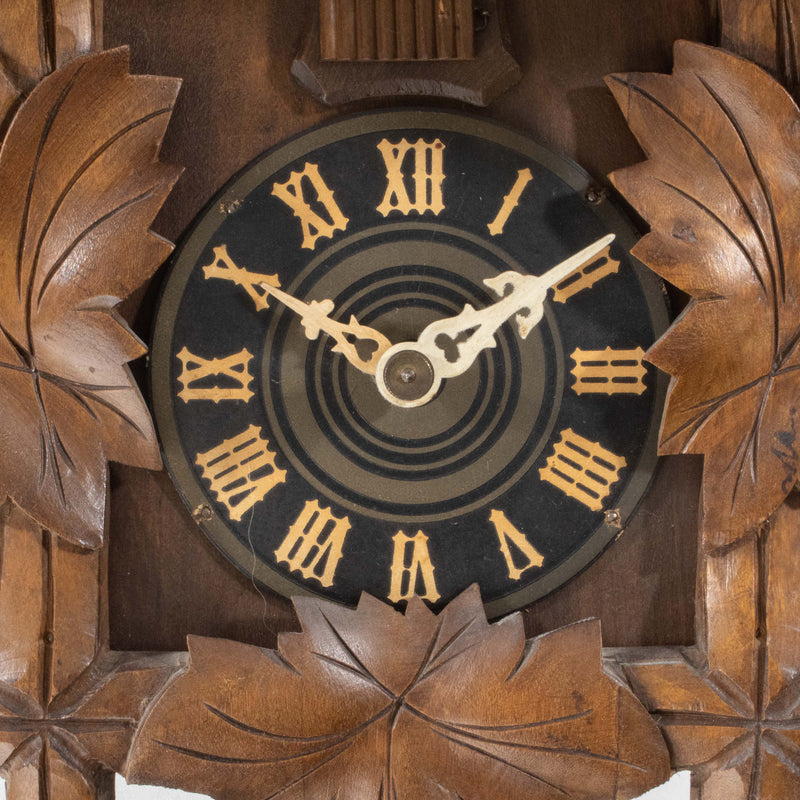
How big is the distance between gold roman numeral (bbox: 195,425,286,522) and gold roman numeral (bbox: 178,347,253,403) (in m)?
0.04

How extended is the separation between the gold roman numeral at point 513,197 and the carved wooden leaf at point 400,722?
39cm

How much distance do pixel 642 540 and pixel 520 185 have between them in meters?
0.38

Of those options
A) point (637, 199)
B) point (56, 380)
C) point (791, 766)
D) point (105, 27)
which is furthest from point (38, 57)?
point (791, 766)

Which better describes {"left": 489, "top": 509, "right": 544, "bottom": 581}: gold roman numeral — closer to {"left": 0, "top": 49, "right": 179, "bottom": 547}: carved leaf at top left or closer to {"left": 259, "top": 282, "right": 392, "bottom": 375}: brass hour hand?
{"left": 259, "top": 282, "right": 392, "bottom": 375}: brass hour hand

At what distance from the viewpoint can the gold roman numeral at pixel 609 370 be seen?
3.36ft

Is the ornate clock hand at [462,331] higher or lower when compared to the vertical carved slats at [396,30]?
lower

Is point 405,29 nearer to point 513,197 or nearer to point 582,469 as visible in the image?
point 513,197

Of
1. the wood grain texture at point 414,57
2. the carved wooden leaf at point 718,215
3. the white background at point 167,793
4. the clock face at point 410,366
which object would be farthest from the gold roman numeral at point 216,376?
the white background at point 167,793

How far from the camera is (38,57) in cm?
96

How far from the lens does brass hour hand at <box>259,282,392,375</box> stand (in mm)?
997

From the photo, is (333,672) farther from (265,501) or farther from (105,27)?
(105,27)

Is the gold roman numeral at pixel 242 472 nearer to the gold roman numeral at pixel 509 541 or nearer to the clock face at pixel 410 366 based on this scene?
the clock face at pixel 410 366

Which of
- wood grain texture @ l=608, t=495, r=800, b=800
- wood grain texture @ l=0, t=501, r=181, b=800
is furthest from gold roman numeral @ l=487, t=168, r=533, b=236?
wood grain texture @ l=0, t=501, r=181, b=800

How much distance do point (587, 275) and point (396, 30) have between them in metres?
0.30
